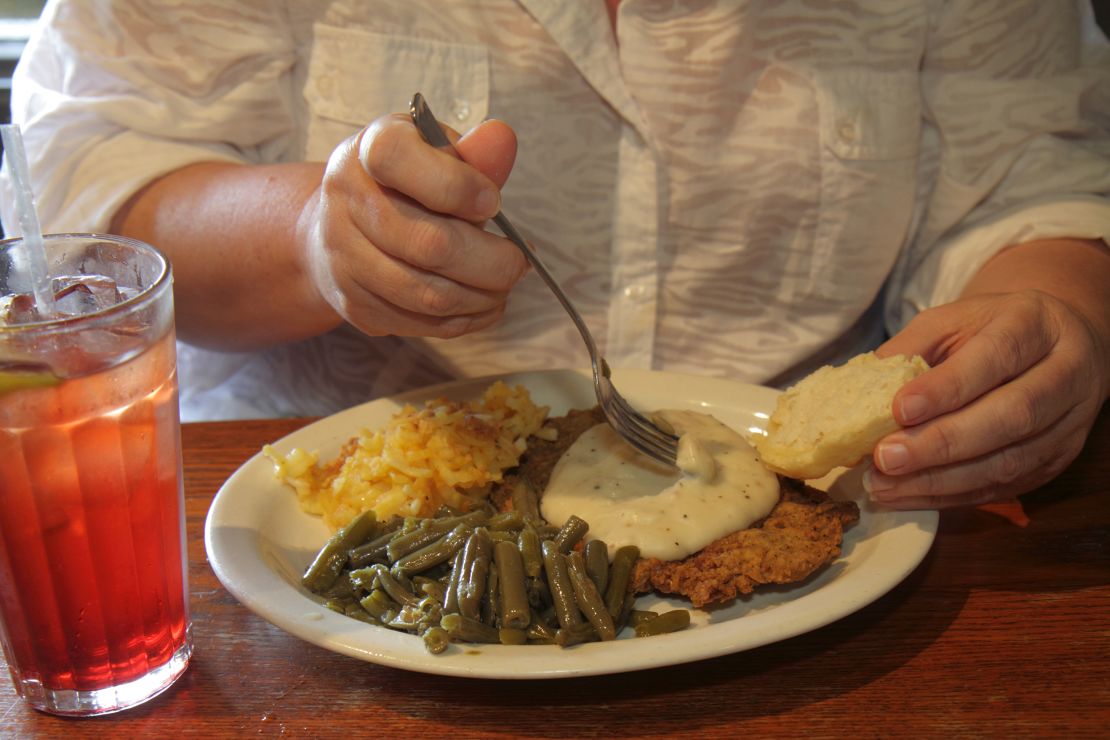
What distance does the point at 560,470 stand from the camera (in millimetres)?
1725

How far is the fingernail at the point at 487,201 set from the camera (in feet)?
4.74

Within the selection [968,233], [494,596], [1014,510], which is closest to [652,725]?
[494,596]

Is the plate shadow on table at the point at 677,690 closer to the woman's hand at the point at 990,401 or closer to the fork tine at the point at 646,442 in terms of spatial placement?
the woman's hand at the point at 990,401

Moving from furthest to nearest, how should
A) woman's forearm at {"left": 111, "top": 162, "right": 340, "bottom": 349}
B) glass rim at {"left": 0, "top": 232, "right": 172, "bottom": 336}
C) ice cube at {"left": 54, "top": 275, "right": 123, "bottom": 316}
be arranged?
1. woman's forearm at {"left": 111, "top": 162, "right": 340, "bottom": 349}
2. ice cube at {"left": 54, "top": 275, "right": 123, "bottom": 316}
3. glass rim at {"left": 0, "top": 232, "right": 172, "bottom": 336}

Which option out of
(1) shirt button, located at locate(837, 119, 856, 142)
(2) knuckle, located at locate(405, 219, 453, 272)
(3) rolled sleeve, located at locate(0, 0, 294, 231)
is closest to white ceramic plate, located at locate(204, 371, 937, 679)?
(2) knuckle, located at locate(405, 219, 453, 272)

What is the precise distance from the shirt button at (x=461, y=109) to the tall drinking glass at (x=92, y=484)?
1016 mm

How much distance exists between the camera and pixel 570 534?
5.00 feet

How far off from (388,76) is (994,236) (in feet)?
4.27

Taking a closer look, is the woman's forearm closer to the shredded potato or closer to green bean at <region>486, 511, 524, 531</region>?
the shredded potato

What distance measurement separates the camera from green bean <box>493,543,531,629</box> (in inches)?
54.1

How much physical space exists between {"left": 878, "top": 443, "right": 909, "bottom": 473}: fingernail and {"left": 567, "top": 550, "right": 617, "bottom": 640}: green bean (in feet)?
1.46

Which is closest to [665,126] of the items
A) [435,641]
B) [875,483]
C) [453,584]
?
[875,483]

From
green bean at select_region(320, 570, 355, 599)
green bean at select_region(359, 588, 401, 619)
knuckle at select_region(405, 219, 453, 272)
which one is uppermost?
knuckle at select_region(405, 219, 453, 272)

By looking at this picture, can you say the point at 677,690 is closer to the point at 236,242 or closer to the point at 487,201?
the point at 487,201
